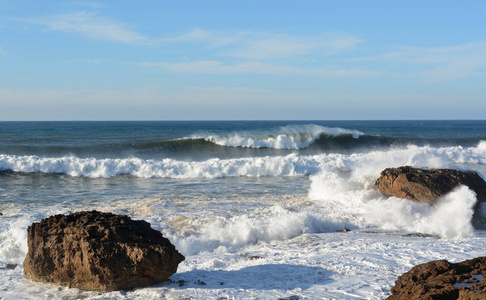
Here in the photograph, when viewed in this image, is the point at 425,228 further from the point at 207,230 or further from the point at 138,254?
the point at 138,254

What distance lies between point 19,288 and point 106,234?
1092 millimetres

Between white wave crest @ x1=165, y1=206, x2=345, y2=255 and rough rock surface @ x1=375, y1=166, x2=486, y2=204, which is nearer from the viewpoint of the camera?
white wave crest @ x1=165, y1=206, x2=345, y2=255

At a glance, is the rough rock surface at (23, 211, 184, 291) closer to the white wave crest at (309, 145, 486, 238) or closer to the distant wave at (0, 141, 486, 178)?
the white wave crest at (309, 145, 486, 238)

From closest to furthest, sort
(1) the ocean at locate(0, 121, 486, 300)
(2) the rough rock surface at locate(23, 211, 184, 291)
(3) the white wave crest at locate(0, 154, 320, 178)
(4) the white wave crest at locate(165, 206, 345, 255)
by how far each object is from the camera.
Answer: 1. (2) the rough rock surface at locate(23, 211, 184, 291)
2. (1) the ocean at locate(0, 121, 486, 300)
3. (4) the white wave crest at locate(165, 206, 345, 255)
4. (3) the white wave crest at locate(0, 154, 320, 178)

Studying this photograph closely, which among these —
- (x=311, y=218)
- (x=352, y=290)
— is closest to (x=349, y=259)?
(x=352, y=290)

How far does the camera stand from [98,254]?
4691mm

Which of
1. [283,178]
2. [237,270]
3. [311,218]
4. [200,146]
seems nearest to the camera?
[237,270]

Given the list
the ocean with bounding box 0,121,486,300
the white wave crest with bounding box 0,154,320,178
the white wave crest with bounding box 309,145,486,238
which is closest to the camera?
the ocean with bounding box 0,121,486,300

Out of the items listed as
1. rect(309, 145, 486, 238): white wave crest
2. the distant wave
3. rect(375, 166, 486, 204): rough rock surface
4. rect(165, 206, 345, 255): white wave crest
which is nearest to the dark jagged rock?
rect(375, 166, 486, 204): rough rock surface

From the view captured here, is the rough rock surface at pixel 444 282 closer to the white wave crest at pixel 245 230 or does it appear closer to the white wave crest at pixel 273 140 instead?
the white wave crest at pixel 245 230

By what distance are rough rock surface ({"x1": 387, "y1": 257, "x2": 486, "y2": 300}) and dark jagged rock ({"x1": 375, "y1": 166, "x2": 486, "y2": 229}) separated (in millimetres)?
4368

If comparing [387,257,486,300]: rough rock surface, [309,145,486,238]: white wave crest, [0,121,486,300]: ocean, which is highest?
[387,257,486,300]: rough rock surface

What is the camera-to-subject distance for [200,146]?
1020 inches

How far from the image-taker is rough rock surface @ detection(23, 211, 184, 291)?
184 inches
